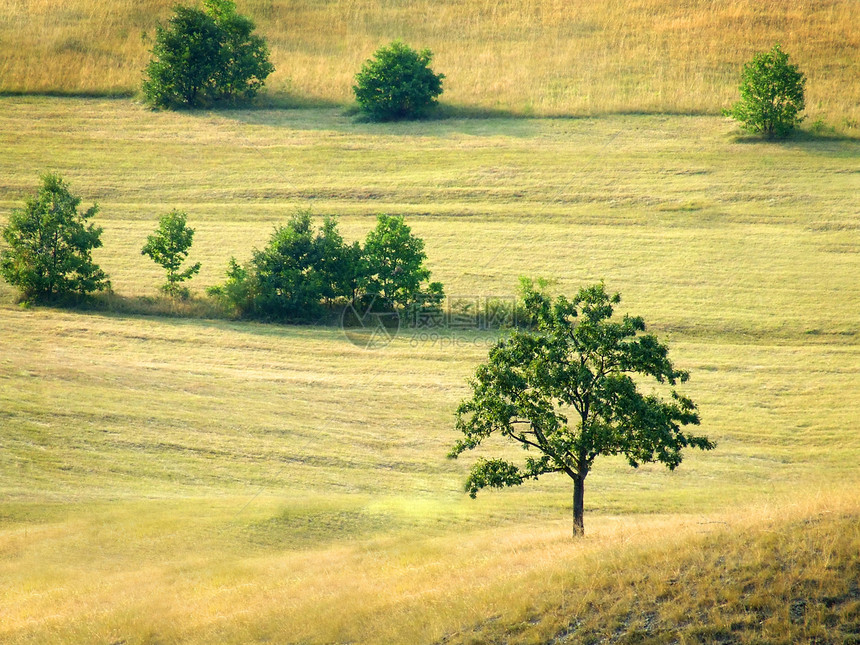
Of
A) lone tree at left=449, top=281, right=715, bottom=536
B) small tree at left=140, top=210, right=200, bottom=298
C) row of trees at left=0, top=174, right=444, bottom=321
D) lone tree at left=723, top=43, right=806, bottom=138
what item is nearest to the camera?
lone tree at left=449, top=281, right=715, bottom=536

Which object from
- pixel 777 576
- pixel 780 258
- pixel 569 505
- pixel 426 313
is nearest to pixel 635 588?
pixel 777 576

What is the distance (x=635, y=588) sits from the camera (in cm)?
1716

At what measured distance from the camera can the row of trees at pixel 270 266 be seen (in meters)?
49.0

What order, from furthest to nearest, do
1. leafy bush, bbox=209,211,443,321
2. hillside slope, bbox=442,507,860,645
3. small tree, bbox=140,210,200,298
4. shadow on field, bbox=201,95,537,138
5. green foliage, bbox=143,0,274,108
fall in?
1. green foliage, bbox=143,0,274,108
2. shadow on field, bbox=201,95,537,138
3. small tree, bbox=140,210,200,298
4. leafy bush, bbox=209,211,443,321
5. hillside slope, bbox=442,507,860,645

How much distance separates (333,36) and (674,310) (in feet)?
184

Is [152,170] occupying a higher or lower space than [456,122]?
lower

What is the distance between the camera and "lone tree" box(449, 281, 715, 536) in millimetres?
21656

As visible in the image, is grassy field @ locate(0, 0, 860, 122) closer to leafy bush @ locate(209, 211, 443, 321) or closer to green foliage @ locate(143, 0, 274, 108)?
green foliage @ locate(143, 0, 274, 108)

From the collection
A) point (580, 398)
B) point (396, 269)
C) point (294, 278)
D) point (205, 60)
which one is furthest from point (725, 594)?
point (205, 60)

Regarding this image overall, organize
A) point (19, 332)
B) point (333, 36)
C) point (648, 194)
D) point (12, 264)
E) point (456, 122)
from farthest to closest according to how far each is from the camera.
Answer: point (333, 36), point (456, 122), point (648, 194), point (12, 264), point (19, 332)

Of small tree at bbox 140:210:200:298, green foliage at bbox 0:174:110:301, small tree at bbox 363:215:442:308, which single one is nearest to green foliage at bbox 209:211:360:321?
small tree at bbox 363:215:442:308

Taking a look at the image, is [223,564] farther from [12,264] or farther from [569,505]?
[12,264]

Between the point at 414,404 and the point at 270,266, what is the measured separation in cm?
1733

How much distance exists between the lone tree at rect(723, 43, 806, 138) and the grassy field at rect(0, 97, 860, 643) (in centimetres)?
221
